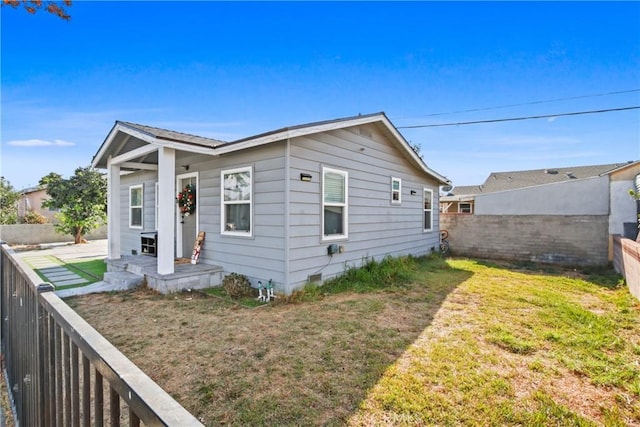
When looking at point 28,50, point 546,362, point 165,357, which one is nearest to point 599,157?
point 546,362

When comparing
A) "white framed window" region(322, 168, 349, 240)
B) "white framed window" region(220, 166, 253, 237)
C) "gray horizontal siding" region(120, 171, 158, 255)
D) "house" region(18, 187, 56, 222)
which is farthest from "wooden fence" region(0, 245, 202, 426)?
"house" region(18, 187, 56, 222)

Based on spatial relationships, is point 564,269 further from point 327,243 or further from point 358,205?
point 327,243

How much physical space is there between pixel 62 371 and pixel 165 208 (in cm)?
463

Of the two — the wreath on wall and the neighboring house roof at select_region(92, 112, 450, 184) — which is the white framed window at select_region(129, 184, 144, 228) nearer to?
the neighboring house roof at select_region(92, 112, 450, 184)

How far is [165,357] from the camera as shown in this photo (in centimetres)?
326

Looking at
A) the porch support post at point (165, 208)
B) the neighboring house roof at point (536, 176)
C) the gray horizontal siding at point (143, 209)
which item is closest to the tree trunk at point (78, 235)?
the gray horizontal siding at point (143, 209)

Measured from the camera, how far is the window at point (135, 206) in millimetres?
9577

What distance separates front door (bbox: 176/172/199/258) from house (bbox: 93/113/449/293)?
0.03 meters

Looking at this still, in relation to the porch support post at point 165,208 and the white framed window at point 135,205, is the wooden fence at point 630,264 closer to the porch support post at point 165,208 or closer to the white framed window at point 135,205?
the porch support post at point 165,208

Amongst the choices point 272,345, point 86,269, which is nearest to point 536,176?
point 272,345

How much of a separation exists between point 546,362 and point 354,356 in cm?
197

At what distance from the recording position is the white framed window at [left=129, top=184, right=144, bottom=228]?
9.54m

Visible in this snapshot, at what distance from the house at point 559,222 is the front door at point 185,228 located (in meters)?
9.05

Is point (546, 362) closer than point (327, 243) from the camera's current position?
Yes
